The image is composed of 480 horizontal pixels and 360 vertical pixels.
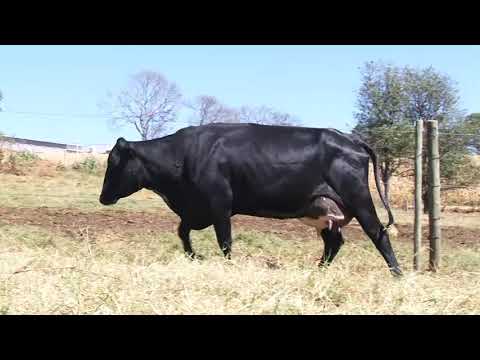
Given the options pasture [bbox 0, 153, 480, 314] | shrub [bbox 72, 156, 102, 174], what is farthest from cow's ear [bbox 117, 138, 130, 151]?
shrub [bbox 72, 156, 102, 174]

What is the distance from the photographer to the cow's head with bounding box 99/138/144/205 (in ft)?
27.8

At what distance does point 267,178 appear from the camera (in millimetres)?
7809

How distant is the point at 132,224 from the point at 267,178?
196 inches

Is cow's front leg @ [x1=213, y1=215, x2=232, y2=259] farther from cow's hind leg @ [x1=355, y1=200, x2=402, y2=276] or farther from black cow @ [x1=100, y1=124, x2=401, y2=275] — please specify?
cow's hind leg @ [x1=355, y1=200, x2=402, y2=276]

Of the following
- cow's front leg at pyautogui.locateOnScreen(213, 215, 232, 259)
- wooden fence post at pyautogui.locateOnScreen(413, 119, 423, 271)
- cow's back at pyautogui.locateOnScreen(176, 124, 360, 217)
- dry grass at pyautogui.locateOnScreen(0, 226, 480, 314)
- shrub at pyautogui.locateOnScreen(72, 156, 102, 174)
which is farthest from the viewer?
shrub at pyautogui.locateOnScreen(72, 156, 102, 174)

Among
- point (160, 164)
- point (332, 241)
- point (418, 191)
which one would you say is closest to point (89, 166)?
point (160, 164)

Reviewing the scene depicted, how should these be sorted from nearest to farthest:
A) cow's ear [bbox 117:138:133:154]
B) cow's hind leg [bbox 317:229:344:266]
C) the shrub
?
cow's hind leg [bbox 317:229:344:266] < cow's ear [bbox 117:138:133:154] < the shrub

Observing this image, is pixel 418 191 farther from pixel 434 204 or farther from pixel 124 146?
pixel 124 146

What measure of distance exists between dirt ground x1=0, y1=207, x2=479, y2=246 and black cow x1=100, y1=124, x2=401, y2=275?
8.31 ft

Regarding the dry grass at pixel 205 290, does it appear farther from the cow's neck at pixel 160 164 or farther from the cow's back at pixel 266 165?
the cow's neck at pixel 160 164

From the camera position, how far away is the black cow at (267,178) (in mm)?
7570

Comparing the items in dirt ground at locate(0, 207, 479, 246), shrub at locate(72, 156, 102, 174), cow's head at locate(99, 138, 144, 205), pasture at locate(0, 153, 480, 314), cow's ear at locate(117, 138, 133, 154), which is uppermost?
shrub at locate(72, 156, 102, 174)
